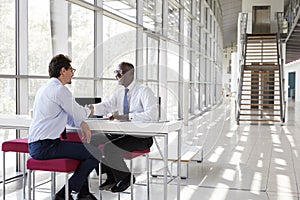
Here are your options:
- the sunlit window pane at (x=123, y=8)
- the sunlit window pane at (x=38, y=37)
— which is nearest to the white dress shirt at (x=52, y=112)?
the sunlit window pane at (x=38, y=37)

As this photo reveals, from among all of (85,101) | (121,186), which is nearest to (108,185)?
(121,186)

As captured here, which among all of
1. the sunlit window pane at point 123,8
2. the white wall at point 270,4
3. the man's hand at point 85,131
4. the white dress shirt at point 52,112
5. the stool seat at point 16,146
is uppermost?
the white wall at point 270,4

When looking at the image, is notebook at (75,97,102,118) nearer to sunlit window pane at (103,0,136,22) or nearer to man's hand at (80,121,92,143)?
man's hand at (80,121,92,143)

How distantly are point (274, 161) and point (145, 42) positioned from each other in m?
3.48

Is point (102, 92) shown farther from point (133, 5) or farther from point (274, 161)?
point (274, 161)

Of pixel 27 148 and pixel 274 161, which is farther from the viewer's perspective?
pixel 274 161

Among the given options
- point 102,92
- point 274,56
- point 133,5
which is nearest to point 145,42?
point 133,5

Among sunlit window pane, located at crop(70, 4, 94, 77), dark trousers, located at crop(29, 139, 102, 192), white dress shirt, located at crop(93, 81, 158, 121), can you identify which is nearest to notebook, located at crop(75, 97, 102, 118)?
white dress shirt, located at crop(93, 81, 158, 121)

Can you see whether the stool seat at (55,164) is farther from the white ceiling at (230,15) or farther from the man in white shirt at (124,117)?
the white ceiling at (230,15)

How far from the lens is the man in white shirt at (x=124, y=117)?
11.0ft

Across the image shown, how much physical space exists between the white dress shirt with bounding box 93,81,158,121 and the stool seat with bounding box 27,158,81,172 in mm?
649

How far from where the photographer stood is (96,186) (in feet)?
13.6

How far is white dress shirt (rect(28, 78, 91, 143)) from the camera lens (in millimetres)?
2990

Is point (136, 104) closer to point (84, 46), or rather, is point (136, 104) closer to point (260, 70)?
point (84, 46)
